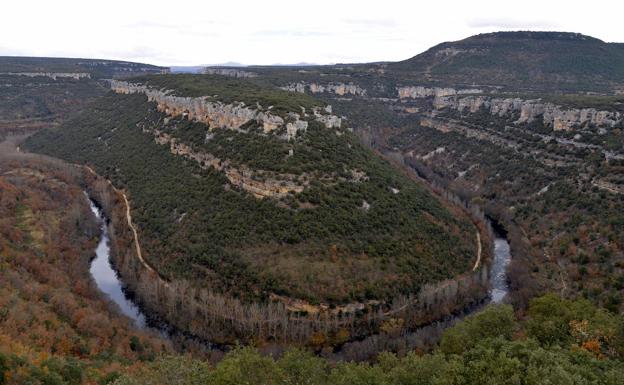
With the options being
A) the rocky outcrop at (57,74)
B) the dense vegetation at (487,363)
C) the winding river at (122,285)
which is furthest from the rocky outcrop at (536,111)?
the rocky outcrop at (57,74)

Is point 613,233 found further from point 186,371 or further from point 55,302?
point 55,302

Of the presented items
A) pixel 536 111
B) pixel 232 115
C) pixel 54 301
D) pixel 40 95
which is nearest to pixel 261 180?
pixel 232 115

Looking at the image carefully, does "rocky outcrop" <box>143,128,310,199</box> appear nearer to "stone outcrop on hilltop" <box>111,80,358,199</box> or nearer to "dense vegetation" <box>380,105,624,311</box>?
"stone outcrop on hilltop" <box>111,80,358,199</box>

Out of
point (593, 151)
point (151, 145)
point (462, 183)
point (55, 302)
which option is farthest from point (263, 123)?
point (593, 151)

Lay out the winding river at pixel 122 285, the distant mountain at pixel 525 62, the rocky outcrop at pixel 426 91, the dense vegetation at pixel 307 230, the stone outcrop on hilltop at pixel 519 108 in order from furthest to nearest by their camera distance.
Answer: the distant mountain at pixel 525 62 → the rocky outcrop at pixel 426 91 → the stone outcrop on hilltop at pixel 519 108 → the dense vegetation at pixel 307 230 → the winding river at pixel 122 285

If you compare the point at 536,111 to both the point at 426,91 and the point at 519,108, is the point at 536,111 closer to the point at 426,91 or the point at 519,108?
the point at 519,108

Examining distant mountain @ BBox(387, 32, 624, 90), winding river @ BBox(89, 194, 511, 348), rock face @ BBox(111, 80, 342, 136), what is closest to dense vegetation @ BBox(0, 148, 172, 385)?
winding river @ BBox(89, 194, 511, 348)

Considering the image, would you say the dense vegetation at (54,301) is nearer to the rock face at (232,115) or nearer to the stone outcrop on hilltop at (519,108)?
the rock face at (232,115)
